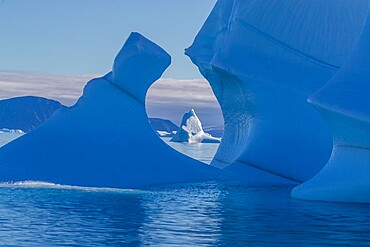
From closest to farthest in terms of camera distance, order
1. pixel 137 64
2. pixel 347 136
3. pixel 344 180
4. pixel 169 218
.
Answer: pixel 169 218
pixel 344 180
pixel 347 136
pixel 137 64

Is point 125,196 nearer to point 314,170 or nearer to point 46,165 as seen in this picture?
point 46,165

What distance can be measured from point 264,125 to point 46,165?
7509 millimetres

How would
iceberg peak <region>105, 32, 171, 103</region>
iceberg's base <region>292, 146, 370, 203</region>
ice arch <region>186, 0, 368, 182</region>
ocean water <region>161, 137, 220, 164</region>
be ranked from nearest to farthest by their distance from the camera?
iceberg's base <region>292, 146, 370, 203</region> < iceberg peak <region>105, 32, 171, 103</region> < ice arch <region>186, 0, 368, 182</region> < ocean water <region>161, 137, 220, 164</region>

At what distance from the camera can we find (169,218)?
13.0 metres

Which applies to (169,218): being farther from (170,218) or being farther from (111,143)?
(111,143)

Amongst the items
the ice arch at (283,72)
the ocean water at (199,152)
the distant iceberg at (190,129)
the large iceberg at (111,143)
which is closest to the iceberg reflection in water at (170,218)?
the large iceberg at (111,143)

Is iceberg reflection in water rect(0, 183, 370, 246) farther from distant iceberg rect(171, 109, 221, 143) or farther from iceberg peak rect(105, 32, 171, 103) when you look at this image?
distant iceberg rect(171, 109, 221, 143)

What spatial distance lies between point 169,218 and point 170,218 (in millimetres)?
18

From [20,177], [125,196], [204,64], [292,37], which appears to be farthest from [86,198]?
[204,64]

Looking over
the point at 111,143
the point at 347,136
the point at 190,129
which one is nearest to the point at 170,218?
the point at 347,136

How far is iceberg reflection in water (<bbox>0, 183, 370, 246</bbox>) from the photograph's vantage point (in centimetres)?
1077

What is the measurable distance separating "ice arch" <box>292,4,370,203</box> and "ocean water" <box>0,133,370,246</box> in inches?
19.2

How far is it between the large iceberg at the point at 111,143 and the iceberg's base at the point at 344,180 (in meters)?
4.21

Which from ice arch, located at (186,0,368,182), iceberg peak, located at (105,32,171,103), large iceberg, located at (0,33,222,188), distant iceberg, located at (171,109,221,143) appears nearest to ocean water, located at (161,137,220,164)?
distant iceberg, located at (171,109,221,143)
